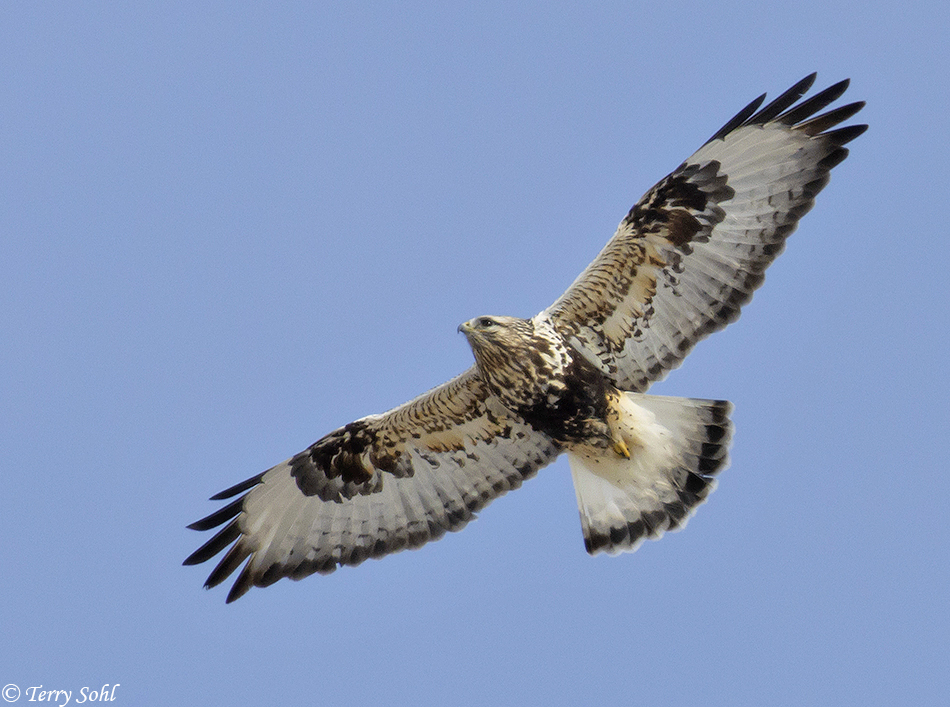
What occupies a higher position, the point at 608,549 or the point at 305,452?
the point at 305,452

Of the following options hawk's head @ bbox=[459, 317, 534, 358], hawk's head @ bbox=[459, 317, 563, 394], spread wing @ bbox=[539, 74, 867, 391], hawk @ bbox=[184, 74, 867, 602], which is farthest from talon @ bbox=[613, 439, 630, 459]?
hawk's head @ bbox=[459, 317, 534, 358]

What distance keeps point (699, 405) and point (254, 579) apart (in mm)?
3505

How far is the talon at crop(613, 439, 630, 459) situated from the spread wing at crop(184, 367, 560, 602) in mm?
544

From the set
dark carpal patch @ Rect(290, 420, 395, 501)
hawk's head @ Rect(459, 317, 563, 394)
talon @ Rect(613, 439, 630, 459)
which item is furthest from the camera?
dark carpal patch @ Rect(290, 420, 395, 501)

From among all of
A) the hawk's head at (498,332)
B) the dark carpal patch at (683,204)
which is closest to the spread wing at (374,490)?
the hawk's head at (498,332)

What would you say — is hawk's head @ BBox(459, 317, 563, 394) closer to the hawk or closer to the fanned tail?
the hawk

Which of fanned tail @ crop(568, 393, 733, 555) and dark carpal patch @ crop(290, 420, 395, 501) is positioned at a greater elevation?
dark carpal patch @ crop(290, 420, 395, 501)

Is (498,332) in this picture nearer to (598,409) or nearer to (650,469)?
(598,409)

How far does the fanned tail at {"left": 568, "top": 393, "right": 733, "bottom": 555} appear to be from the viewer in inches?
389

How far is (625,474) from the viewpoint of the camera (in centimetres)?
1006

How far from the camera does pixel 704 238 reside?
9.80m

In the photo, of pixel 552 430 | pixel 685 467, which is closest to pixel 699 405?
pixel 685 467

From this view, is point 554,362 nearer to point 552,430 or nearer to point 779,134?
point 552,430

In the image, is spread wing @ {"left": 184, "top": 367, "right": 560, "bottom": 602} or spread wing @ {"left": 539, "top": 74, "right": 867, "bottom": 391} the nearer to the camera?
spread wing @ {"left": 539, "top": 74, "right": 867, "bottom": 391}
